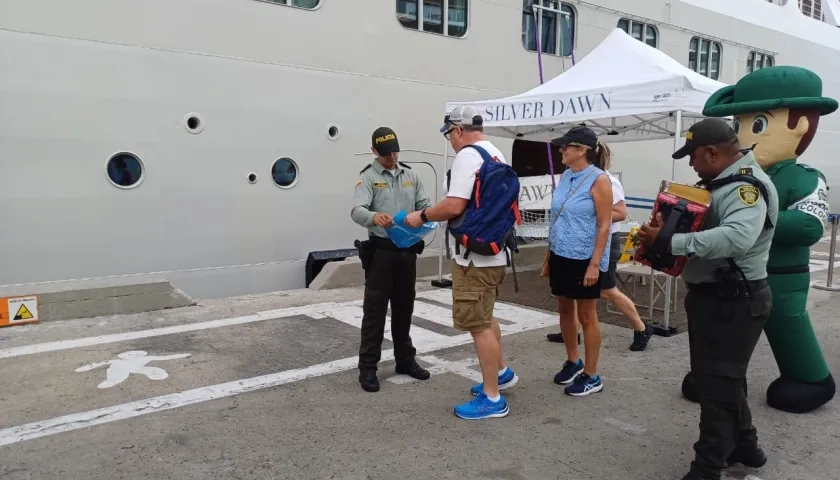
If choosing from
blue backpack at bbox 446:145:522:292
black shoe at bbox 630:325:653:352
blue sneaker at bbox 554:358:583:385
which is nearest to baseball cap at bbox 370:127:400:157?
blue backpack at bbox 446:145:522:292

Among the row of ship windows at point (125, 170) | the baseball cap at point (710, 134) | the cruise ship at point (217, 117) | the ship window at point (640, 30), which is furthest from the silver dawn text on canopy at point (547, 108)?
the ship window at point (640, 30)

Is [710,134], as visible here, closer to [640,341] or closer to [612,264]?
[612,264]

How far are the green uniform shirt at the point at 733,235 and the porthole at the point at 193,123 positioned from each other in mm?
5651

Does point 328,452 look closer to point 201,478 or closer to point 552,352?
point 201,478

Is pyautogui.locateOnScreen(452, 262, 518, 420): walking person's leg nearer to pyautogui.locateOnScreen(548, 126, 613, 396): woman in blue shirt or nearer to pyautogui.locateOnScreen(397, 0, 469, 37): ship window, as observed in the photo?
pyautogui.locateOnScreen(548, 126, 613, 396): woman in blue shirt

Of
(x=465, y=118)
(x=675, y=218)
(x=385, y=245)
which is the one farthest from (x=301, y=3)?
(x=675, y=218)

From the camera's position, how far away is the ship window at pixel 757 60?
557 inches

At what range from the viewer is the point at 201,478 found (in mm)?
2918

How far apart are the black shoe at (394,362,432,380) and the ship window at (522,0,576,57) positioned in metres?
7.14

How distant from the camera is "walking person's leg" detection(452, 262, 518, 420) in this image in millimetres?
3502

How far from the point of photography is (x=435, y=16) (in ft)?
28.8

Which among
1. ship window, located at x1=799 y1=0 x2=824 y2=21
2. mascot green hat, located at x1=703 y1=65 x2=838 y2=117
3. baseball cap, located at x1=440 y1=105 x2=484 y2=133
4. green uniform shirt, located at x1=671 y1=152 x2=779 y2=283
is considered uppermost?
ship window, located at x1=799 y1=0 x2=824 y2=21

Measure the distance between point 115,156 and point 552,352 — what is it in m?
4.81

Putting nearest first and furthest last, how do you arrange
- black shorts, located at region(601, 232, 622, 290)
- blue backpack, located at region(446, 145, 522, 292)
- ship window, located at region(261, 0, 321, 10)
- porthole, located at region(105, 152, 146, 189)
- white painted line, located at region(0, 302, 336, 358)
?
1. blue backpack, located at region(446, 145, 522, 292)
2. black shorts, located at region(601, 232, 622, 290)
3. white painted line, located at region(0, 302, 336, 358)
4. porthole, located at region(105, 152, 146, 189)
5. ship window, located at region(261, 0, 321, 10)
